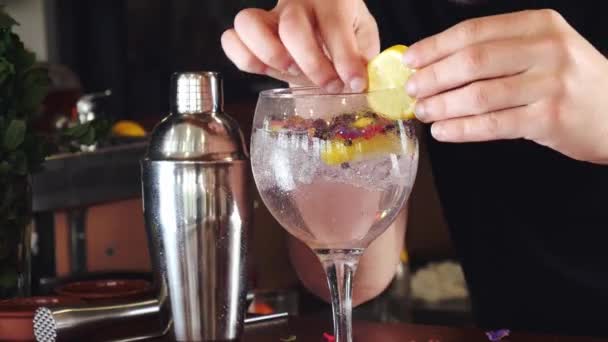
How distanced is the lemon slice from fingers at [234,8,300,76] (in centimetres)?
13

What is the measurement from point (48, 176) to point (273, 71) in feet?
4.06

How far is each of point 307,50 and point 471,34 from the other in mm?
169

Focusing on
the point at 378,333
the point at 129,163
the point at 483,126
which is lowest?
the point at 378,333

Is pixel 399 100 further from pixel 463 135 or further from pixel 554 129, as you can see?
pixel 554 129

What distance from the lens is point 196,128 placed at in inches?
36.1

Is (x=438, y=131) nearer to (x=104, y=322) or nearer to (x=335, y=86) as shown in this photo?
(x=335, y=86)

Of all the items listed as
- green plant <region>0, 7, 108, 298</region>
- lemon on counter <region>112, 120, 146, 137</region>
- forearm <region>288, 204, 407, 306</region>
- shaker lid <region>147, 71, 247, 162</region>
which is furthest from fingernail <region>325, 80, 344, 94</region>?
lemon on counter <region>112, 120, 146, 137</region>

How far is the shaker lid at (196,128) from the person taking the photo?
0.91 meters

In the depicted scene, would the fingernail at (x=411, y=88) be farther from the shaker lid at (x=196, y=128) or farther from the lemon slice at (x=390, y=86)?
the shaker lid at (x=196, y=128)

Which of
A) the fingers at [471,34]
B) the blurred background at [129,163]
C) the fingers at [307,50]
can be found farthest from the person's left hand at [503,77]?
the blurred background at [129,163]

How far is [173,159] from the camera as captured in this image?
0.91 m

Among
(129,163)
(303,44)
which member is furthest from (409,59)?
(129,163)

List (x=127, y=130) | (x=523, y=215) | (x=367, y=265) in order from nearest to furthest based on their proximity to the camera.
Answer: (x=367, y=265) → (x=523, y=215) → (x=127, y=130)

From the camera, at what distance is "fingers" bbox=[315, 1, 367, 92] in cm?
98
